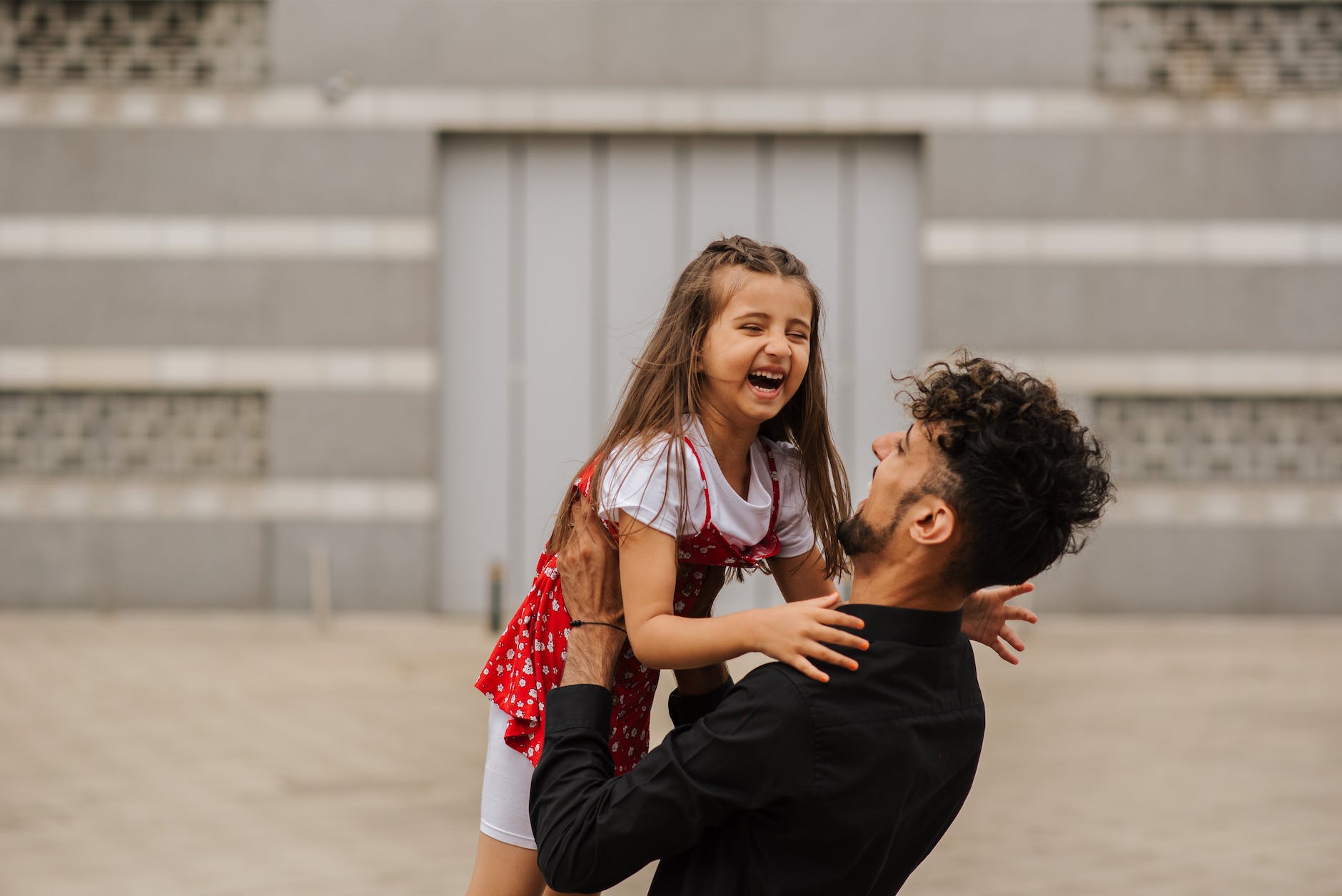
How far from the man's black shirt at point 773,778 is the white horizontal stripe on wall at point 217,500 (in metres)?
11.8

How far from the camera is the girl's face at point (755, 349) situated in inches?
99.3

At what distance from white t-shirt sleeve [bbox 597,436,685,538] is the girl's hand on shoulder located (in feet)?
1.04

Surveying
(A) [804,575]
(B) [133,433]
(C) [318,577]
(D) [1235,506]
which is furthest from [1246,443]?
(A) [804,575]

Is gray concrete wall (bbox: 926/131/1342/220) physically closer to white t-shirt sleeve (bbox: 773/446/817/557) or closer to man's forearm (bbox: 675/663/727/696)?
white t-shirt sleeve (bbox: 773/446/817/557)

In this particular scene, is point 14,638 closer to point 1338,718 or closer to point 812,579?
point 1338,718

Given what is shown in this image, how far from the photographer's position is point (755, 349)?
2518mm

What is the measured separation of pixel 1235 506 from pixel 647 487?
12430 millimetres

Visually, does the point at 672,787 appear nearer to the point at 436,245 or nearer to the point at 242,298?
the point at 436,245

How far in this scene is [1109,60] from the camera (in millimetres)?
13648

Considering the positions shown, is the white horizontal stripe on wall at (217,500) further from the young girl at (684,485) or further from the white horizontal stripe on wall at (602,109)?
the young girl at (684,485)

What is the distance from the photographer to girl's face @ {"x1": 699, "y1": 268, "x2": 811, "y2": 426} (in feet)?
8.28

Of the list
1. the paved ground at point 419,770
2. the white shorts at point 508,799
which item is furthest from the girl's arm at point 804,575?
the paved ground at point 419,770

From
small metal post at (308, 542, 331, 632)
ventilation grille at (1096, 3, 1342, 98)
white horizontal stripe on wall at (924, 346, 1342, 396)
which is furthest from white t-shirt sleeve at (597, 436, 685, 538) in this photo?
ventilation grille at (1096, 3, 1342, 98)

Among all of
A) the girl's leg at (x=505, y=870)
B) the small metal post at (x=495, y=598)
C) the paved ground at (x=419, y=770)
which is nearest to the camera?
the girl's leg at (x=505, y=870)
